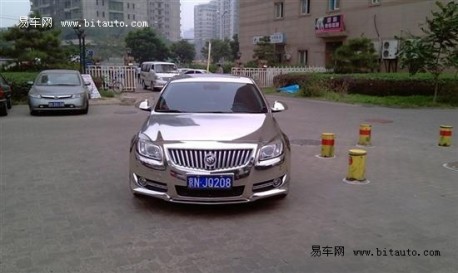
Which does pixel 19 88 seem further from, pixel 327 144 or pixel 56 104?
pixel 327 144

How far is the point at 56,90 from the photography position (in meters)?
13.8

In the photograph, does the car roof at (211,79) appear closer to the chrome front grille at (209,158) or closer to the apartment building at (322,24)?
the chrome front grille at (209,158)

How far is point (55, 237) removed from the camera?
4332 mm

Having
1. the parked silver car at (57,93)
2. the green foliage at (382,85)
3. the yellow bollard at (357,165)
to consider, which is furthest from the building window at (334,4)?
the yellow bollard at (357,165)

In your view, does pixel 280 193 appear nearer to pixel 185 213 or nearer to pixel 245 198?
pixel 245 198

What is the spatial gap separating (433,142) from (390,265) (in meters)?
6.73

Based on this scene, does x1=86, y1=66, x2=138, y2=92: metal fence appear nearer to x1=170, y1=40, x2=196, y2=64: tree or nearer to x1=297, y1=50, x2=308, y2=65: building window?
x1=297, y1=50, x2=308, y2=65: building window

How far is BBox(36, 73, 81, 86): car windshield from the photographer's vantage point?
1422cm

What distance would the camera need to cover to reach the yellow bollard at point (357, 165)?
6207mm

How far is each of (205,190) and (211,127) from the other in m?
0.81

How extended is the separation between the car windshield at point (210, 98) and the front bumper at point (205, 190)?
3.92ft

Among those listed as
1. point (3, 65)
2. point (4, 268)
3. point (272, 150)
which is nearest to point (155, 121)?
point (272, 150)

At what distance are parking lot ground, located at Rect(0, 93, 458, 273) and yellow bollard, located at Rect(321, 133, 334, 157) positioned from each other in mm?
195

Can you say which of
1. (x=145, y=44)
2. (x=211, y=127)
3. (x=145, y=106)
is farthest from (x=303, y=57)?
(x=145, y=44)
